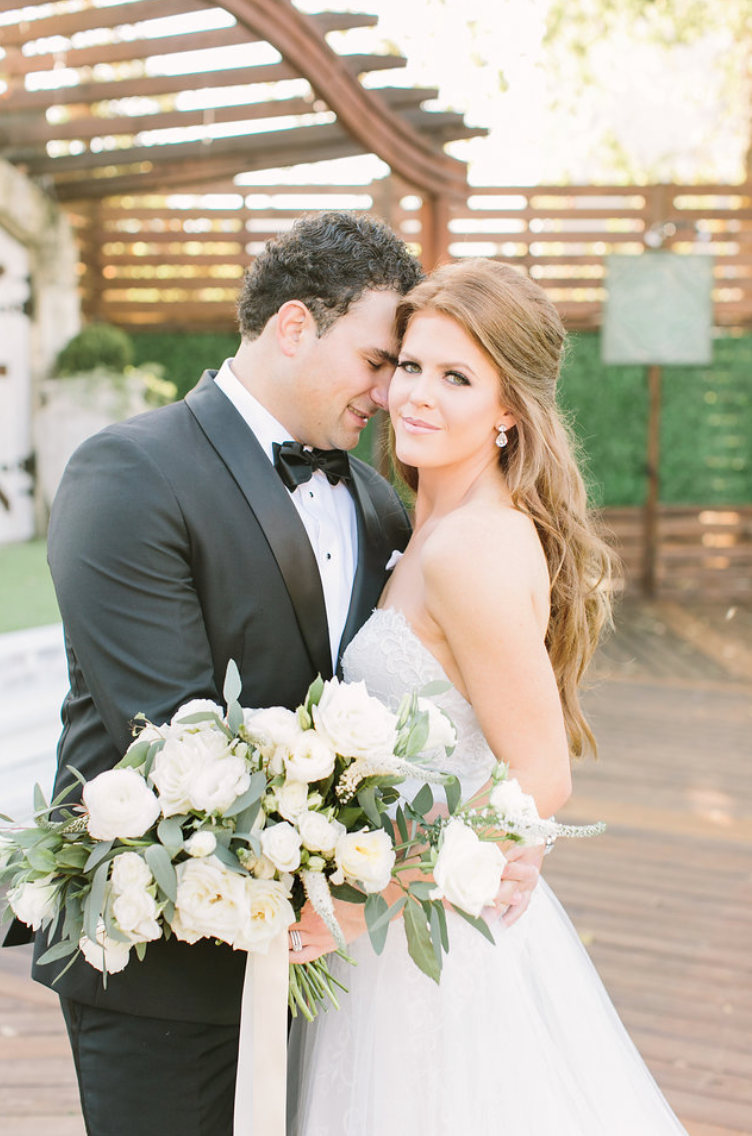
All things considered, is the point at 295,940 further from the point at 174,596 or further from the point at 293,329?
the point at 293,329

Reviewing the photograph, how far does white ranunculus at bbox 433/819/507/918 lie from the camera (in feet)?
5.16

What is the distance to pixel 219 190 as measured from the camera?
946 centimetres

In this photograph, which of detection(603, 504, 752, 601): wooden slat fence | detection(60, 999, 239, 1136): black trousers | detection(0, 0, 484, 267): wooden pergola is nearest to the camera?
detection(60, 999, 239, 1136): black trousers

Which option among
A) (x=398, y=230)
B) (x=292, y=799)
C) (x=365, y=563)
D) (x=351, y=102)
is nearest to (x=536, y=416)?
(x=365, y=563)

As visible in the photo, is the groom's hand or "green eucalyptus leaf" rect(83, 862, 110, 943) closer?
"green eucalyptus leaf" rect(83, 862, 110, 943)

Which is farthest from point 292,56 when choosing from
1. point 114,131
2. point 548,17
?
point 548,17

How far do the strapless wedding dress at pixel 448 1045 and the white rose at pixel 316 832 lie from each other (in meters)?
0.52

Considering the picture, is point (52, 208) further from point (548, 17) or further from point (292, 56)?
point (548, 17)

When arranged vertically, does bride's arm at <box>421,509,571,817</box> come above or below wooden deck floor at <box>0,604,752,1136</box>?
above

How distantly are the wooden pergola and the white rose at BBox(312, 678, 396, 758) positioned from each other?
3776 millimetres

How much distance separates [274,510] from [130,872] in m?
0.66

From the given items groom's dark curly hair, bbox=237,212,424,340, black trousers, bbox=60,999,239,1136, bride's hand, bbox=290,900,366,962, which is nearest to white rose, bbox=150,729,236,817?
bride's hand, bbox=290,900,366,962

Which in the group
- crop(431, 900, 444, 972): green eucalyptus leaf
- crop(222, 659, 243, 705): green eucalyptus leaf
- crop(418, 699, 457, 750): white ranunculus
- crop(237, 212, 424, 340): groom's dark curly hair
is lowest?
crop(431, 900, 444, 972): green eucalyptus leaf

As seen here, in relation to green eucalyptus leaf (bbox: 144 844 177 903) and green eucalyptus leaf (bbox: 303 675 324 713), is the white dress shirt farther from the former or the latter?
green eucalyptus leaf (bbox: 144 844 177 903)
